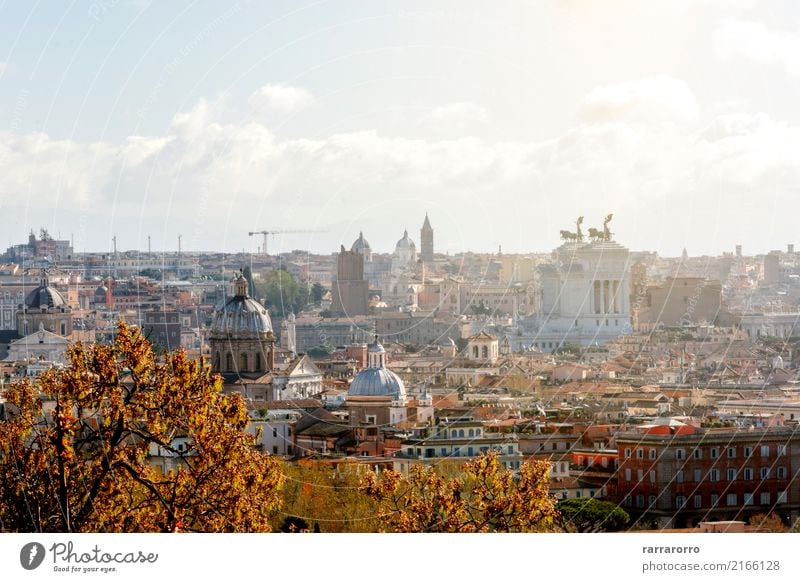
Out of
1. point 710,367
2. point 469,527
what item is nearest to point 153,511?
point 469,527

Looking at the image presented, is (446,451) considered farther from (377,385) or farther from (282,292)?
(282,292)

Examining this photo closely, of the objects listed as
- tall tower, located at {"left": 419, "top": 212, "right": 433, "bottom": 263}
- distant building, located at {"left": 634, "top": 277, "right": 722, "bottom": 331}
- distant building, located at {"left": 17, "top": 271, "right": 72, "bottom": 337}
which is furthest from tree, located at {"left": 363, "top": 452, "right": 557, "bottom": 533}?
distant building, located at {"left": 634, "top": 277, "right": 722, "bottom": 331}

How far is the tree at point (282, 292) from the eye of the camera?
37.5 meters

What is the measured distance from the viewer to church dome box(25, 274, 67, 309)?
39.2 meters

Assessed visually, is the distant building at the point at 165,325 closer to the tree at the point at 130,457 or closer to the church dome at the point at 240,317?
the church dome at the point at 240,317

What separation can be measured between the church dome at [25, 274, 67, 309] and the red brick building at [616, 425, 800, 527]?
891 inches

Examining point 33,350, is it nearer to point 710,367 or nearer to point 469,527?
point 710,367

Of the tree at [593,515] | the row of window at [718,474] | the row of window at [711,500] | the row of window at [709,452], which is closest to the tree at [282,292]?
the row of window at [709,452]

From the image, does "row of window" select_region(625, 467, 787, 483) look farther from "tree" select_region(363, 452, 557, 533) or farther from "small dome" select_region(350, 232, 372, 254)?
"small dome" select_region(350, 232, 372, 254)

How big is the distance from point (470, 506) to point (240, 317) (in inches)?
750

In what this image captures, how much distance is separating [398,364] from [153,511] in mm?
23181

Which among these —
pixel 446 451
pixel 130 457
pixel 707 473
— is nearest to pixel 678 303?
pixel 446 451

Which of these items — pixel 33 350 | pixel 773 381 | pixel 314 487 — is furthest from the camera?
pixel 33 350
